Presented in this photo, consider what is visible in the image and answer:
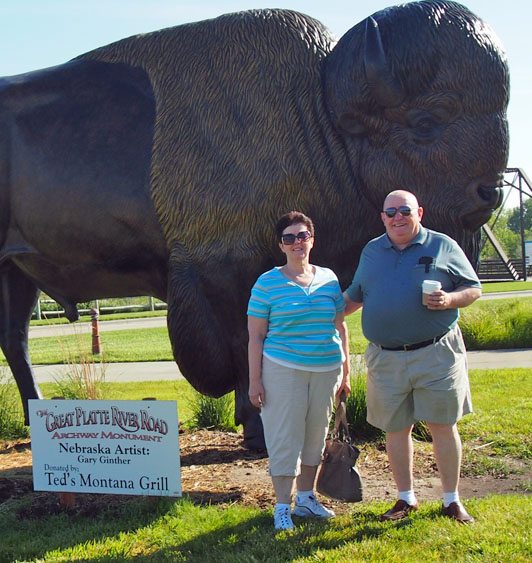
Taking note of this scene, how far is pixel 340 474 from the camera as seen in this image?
3521 mm

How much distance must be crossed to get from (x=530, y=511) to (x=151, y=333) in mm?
12771

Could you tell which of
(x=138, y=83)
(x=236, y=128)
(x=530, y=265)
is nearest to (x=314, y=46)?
(x=236, y=128)

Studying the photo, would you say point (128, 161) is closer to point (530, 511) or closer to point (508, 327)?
point (530, 511)

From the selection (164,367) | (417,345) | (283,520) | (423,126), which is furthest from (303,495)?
(164,367)

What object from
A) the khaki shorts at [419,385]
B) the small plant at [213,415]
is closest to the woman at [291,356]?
the khaki shorts at [419,385]

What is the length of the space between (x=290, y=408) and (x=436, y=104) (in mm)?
1880

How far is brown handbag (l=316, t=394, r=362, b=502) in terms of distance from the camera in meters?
3.51

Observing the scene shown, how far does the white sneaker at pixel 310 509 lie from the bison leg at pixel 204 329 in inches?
37.7

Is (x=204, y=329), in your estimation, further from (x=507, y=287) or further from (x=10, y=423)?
(x=507, y=287)

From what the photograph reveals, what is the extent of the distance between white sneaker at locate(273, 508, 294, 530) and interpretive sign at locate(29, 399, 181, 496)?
664mm

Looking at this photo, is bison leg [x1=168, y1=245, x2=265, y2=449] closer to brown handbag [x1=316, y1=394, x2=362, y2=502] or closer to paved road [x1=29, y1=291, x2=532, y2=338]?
brown handbag [x1=316, y1=394, x2=362, y2=502]

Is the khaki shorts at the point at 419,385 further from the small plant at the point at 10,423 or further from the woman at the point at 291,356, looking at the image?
the small plant at the point at 10,423

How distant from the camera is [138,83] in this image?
4.68m

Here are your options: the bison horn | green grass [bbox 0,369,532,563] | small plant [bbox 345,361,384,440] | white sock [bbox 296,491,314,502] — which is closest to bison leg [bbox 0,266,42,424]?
Answer: green grass [bbox 0,369,532,563]
